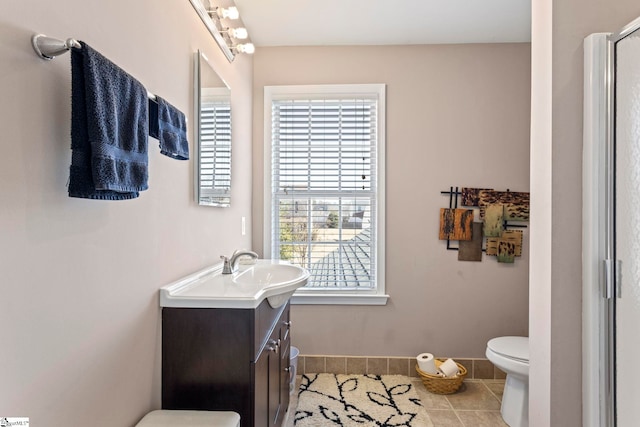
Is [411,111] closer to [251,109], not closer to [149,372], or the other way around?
[251,109]

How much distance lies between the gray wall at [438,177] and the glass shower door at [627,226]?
1.53 m

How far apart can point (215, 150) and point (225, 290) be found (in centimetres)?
81

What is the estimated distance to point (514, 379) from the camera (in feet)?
6.76

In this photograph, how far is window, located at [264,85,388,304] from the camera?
2664 mm

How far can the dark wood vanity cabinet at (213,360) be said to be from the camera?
123 centimetres

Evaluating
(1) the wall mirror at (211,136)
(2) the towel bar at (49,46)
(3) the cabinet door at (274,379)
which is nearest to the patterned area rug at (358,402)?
(3) the cabinet door at (274,379)

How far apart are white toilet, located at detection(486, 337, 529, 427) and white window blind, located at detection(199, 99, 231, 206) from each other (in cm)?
187

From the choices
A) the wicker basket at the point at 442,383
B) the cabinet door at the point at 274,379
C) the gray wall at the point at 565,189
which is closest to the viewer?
the gray wall at the point at 565,189

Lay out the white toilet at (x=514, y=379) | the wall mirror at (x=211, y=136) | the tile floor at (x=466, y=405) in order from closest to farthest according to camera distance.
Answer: the wall mirror at (x=211, y=136) < the white toilet at (x=514, y=379) < the tile floor at (x=466, y=405)

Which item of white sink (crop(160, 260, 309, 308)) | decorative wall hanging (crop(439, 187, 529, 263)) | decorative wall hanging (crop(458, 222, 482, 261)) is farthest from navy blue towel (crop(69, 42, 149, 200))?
decorative wall hanging (crop(458, 222, 482, 261))

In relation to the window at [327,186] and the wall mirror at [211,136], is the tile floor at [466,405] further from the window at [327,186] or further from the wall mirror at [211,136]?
the wall mirror at [211,136]

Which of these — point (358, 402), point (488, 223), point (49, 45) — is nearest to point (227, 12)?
point (49, 45)

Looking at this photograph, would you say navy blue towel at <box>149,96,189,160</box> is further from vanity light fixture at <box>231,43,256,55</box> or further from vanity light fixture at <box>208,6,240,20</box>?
vanity light fixture at <box>231,43,256,55</box>

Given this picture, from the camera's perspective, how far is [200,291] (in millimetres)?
1334
